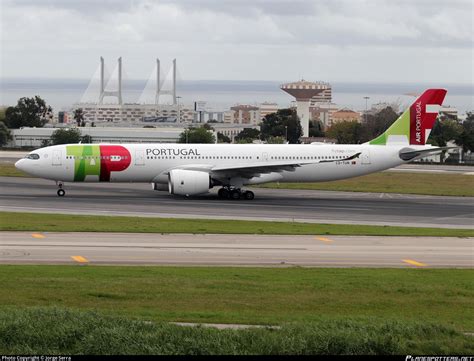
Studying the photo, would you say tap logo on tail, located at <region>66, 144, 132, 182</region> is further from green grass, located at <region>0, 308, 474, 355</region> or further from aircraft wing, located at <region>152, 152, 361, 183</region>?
green grass, located at <region>0, 308, 474, 355</region>

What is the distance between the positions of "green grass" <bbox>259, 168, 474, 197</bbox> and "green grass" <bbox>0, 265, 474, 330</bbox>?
35990 millimetres

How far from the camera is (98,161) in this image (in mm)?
53188

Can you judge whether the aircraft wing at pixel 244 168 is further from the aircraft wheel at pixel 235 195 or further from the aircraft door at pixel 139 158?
the aircraft door at pixel 139 158

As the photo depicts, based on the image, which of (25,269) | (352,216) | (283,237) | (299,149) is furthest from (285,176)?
(25,269)

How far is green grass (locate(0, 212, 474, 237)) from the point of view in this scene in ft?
121

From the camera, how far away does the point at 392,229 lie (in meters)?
39.9

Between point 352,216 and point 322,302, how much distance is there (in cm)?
2342

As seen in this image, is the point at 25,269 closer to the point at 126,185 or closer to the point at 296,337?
the point at 296,337

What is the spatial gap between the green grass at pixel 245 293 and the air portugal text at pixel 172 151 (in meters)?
27.2

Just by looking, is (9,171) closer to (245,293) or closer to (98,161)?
(98,161)

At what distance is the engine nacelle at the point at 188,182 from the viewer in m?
52.3

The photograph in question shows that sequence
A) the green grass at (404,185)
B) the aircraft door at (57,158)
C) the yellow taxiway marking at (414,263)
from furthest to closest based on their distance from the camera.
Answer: the green grass at (404,185) < the aircraft door at (57,158) < the yellow taxiway marking at (414,263)

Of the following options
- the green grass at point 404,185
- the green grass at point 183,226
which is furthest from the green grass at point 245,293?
the green grass at point 404,185

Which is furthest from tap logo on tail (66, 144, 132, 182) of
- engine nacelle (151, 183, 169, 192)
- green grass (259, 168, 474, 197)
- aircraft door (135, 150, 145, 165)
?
green grass (259, 168, 474, 197)
